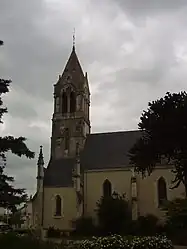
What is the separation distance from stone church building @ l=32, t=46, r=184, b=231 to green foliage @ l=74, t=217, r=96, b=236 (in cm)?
130

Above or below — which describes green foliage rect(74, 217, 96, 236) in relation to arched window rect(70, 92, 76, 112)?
below

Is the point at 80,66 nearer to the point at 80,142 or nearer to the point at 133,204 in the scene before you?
the point at 80,142

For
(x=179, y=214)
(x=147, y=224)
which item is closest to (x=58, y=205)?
(x=147, y=224)

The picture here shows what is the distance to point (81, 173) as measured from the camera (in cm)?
4219

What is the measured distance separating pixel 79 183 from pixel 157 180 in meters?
8.32

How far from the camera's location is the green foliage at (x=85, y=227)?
1449 inches

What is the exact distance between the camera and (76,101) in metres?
46.3

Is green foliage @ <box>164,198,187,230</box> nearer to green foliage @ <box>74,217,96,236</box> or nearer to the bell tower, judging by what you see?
green foliage @ <box>74,217,96,236</box>

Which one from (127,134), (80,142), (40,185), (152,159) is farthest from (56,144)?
(152,159)

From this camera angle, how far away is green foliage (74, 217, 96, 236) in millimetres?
36800

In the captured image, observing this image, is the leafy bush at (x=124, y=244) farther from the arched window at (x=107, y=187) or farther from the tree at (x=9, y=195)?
the arched window at (x=107, y=187)

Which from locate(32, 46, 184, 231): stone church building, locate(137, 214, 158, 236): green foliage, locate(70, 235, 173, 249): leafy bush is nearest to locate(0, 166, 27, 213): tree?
locate(70, 235, 173, 249): leafy bush

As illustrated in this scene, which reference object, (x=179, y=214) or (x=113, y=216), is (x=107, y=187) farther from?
(x=179, y=214)

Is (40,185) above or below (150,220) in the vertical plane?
above
